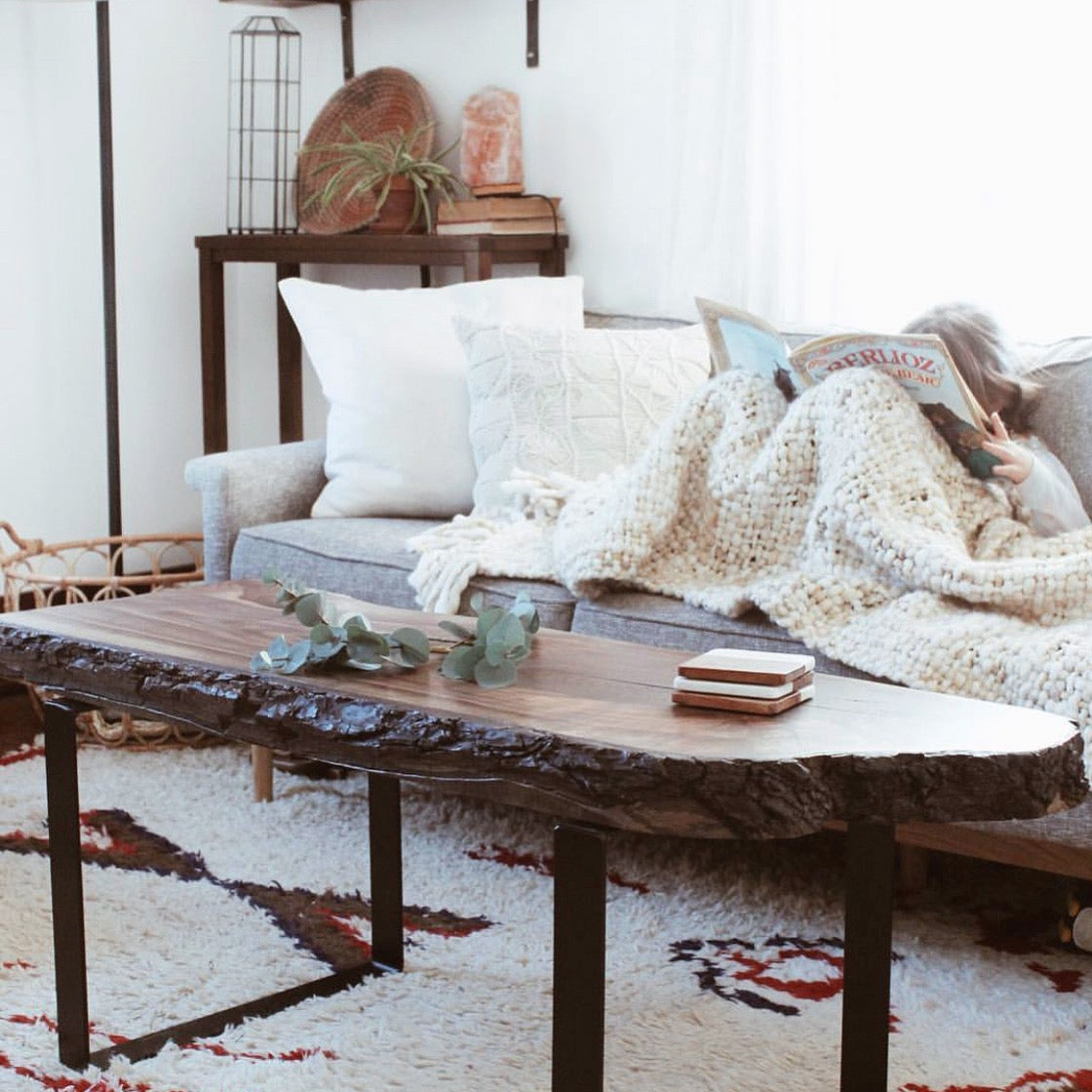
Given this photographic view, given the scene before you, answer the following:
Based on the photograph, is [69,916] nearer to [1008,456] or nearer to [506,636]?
[506,636]

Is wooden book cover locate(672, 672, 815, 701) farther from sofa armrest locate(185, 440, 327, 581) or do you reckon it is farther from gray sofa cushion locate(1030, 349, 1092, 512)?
sofa armrest locate(185, 440, 327, 581)

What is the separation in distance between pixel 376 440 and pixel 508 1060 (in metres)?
1.40

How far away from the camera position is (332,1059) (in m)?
1.76

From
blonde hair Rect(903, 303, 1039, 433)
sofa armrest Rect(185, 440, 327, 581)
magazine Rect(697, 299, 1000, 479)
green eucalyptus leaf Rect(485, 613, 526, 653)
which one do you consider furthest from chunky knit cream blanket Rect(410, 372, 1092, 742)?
green eucalyptus leaf Rect(485, 613, 526, 653)

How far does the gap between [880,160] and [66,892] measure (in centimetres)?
201

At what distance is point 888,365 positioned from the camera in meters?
2.20

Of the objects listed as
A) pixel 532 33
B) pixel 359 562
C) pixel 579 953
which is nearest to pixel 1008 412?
pixel 359 562

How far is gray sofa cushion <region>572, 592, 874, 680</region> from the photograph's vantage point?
7.13 ft

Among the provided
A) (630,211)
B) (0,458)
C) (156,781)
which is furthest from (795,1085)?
(0,458)

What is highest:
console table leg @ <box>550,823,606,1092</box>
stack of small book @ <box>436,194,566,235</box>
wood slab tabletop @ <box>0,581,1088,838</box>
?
stack of small book @ <box>436,194,566,235</box>

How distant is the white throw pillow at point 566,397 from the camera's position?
2752 mm

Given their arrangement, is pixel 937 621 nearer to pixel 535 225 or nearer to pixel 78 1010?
pixel 78 1010

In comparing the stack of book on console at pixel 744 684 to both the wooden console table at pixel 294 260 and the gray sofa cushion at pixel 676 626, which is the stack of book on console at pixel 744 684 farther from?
the wooden console table at pixel 294 260

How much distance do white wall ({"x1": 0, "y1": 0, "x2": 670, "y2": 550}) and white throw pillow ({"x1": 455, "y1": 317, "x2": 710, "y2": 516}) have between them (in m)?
0.59
